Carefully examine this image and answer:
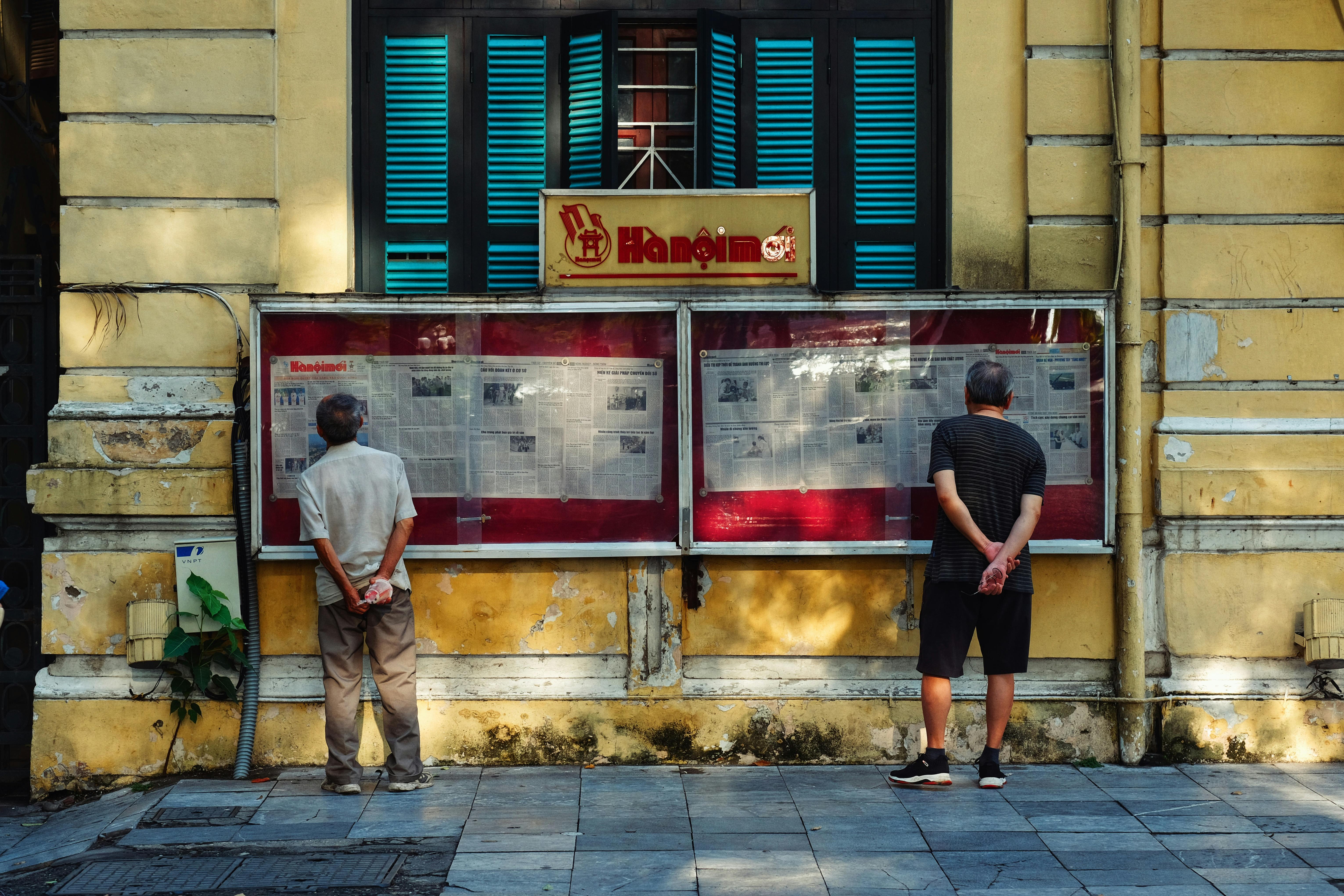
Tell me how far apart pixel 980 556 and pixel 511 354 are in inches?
95.3

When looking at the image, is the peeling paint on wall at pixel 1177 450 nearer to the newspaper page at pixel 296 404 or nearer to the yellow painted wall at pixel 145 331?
the newspaper page at pixel 296 404

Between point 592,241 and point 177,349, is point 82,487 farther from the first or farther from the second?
point 592,241

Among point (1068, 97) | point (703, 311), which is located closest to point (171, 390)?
point (703, 311)

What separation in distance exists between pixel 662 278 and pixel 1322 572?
358 centimetres

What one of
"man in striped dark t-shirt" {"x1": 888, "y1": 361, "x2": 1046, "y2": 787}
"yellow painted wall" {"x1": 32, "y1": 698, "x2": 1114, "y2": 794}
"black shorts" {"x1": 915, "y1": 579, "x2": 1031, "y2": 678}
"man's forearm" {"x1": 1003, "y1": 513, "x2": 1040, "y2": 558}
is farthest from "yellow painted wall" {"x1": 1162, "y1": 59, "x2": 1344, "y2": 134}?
"yellow painted wall" {"x1": 32, "y1": 698, "x2": 1114, "y2": 794}

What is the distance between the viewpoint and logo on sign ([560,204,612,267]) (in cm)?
589

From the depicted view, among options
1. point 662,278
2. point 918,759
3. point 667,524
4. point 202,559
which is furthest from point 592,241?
point 918,759

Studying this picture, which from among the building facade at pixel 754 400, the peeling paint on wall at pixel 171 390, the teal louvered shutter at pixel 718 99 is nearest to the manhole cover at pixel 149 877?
the building facade at pixel 754 400

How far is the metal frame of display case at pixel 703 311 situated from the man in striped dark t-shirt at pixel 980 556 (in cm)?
57

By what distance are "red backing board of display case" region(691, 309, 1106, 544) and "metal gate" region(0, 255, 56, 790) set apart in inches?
132

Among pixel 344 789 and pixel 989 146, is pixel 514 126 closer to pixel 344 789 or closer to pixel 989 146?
pixel 989 146

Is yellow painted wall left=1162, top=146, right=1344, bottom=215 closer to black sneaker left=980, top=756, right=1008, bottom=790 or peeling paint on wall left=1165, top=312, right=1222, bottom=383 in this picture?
peeling paint on wall left=1165, top=312, right=1222, bottom=383

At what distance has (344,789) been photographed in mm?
5375

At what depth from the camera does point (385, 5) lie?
20.7 ft
